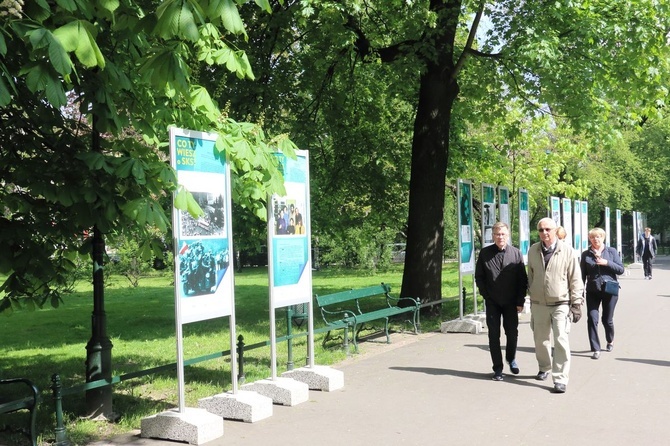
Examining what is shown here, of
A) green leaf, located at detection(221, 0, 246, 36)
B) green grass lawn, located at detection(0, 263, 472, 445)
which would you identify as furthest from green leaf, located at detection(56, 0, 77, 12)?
green grass lawn, located at detection(0, 263, 472, 445)

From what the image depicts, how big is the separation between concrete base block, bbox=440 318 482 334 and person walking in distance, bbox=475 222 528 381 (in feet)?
14.0

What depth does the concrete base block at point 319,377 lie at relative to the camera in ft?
28.7

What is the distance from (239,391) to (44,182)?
2829 millimetres

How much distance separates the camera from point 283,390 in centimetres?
808

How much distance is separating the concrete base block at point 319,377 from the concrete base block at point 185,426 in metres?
2.05

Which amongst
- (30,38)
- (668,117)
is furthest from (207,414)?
(668,117)

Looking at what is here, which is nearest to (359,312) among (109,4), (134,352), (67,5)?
(134,352)

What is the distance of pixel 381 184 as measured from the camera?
18.9m

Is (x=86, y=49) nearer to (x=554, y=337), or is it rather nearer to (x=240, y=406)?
(x=240, y=406)

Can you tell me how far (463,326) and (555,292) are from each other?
5203 mm

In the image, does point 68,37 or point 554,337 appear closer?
point 68,37

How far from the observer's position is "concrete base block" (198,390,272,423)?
290 inches

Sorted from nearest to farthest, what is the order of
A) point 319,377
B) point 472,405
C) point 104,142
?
point 104,142
point 472,405
point 319,377

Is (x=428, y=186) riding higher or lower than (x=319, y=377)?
higher
